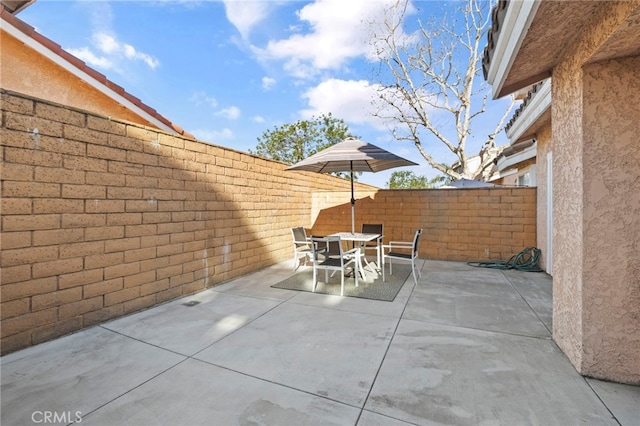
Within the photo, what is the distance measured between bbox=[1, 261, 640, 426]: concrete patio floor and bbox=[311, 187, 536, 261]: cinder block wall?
328 centimetres

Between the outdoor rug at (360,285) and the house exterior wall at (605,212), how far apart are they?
237cm

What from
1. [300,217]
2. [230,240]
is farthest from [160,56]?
[230,240]

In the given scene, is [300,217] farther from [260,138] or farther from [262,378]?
[260,138]

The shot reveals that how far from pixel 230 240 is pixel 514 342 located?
186 inches

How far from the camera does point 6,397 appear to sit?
2107 mm

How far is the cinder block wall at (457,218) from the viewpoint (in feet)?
22.4

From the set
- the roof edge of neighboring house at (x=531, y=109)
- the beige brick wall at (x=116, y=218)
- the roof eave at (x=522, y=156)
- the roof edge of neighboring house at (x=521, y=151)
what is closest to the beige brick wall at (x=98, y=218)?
the beige brick wall at (x=116, y=218)

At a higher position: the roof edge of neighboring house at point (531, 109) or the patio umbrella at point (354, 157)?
the roof edge of neighboring house at point (531, 109)

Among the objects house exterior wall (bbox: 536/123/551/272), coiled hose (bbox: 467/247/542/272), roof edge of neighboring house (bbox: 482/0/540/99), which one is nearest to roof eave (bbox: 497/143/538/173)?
house exterior wall (bbox: 536/123/551/272)

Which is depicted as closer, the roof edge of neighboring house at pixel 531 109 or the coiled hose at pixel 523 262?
the roof edge of neighboring house at pixel 531 109

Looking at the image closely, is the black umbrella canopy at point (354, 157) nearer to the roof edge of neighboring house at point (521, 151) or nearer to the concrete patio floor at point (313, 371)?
the concrete patio floor at point (313, 371)

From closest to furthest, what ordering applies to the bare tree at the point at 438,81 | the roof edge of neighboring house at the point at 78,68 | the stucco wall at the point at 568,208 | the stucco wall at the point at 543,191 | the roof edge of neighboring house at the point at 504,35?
1. the roof edge of neighboring house at the point at 504,35
2. the stucco wall at the point at 568,208
3. the roof edge of neighboring house at the point at 78,68
4. the stucco wall at the point at 543,191
5. the bare tree at the point at 438,81

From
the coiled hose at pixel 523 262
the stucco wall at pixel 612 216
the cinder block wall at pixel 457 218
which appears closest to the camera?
the stucco wall at pixel 612 216

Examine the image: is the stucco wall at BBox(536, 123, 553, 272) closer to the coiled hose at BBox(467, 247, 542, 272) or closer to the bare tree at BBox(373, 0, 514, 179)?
the coiled hose at BBox(467, 247, 542, 272)
